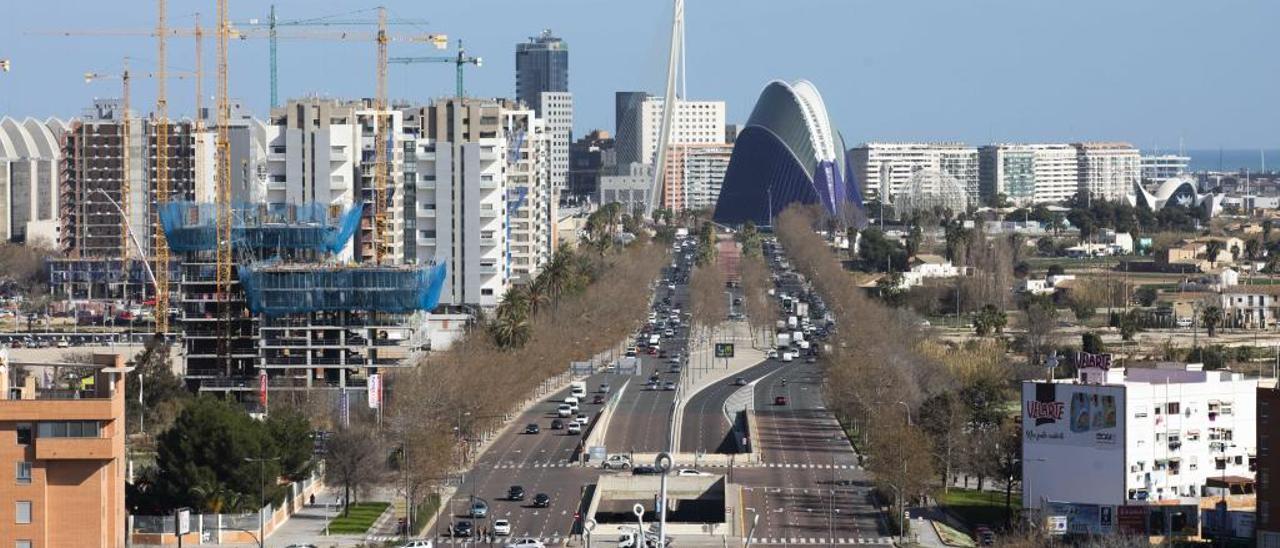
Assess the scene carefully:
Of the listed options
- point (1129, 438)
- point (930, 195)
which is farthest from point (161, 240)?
point (930, 195)

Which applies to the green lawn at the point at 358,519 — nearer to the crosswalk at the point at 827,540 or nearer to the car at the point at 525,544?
the car at the point at 525,544

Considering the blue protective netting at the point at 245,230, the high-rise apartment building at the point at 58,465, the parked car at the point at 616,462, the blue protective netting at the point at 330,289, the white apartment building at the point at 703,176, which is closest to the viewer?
the high-rise apartment building at the point at 58,465

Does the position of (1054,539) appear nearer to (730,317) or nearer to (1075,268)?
(730,317)

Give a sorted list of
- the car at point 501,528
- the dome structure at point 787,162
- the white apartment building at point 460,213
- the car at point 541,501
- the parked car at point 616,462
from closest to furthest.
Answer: the car at point 501,528, the car at point 541,501, the parked car at point 616,462, the white apartment building at point 460,213, the dome structure at point 787,162

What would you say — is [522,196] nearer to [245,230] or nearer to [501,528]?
[245,230]

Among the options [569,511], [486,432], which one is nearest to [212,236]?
[486,432]

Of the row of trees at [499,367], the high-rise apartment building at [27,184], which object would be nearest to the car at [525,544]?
the row of trees at [499,367]
